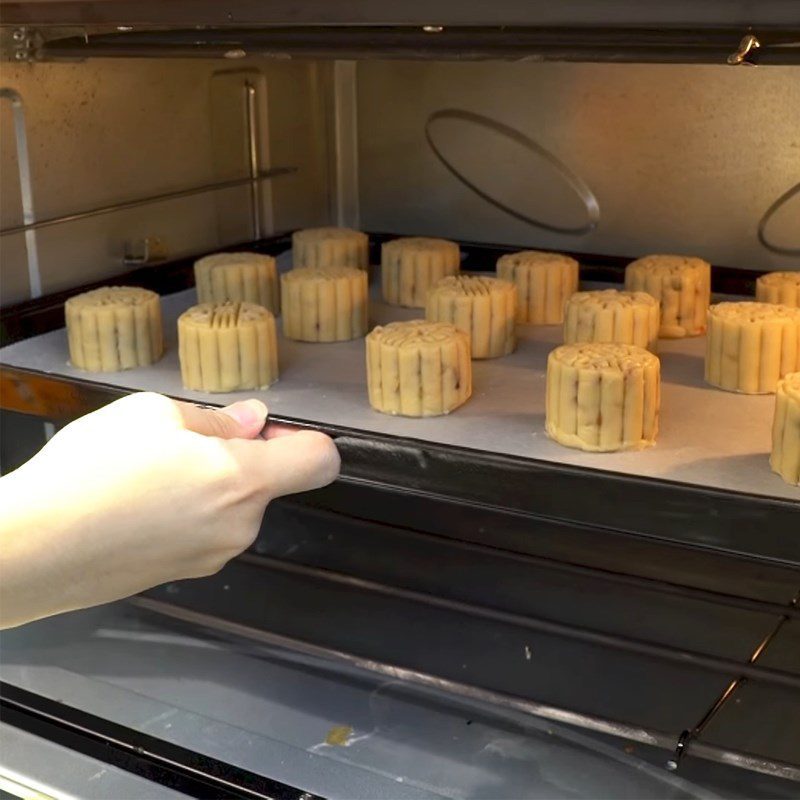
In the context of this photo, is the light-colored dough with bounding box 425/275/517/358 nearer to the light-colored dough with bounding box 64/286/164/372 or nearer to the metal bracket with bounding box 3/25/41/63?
the light-colored dough with bounding box 64/286/164/372

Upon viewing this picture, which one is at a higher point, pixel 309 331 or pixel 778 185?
pixel 778 185

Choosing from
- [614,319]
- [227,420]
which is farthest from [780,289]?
[227,420]

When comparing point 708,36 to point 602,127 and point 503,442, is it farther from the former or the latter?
point 602,127

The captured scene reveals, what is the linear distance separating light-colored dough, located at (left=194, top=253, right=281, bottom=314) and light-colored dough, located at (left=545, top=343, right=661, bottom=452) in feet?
2.20

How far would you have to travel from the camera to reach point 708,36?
115cm

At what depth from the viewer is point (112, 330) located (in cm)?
156

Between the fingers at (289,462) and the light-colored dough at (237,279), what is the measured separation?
80cm

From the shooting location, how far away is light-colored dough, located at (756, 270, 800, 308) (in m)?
1.63

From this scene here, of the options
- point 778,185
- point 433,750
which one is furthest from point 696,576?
point 778,185

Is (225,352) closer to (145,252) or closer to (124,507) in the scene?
(145,252)

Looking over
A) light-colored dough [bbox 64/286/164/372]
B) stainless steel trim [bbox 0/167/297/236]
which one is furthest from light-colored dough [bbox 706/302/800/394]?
stainless steel trim [bbox 0/167/297/236]

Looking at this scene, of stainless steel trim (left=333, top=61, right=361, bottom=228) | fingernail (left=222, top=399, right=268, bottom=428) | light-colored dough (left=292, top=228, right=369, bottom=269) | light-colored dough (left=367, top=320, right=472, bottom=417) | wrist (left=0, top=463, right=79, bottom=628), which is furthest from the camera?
stainless steel trim (left=333, top=61, right=361, bottom=228)

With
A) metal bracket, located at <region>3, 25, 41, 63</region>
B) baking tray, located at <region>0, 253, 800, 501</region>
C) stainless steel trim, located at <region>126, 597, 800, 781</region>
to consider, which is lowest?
stainless steel trim, located at <region>126, 597, 800, 781</region>

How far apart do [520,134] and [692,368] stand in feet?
1.86
